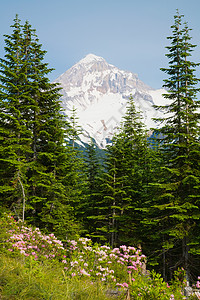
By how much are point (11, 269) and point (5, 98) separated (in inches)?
478

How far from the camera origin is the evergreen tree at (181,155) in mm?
12273

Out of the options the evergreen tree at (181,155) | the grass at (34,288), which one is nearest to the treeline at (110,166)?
the evergreen tree at (181,155)

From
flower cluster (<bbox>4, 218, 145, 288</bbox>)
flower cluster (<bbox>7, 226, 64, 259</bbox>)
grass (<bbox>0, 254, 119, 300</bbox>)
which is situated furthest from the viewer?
flower cluster (<bbox>7, 226, 64, 259</bbox>)

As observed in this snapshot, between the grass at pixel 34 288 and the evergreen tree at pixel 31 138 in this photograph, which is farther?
the evergreen tree at pixel 31 138

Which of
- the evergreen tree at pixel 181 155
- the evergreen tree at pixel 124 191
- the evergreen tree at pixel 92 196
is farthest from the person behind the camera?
the evergreen tree at pixel 92 196

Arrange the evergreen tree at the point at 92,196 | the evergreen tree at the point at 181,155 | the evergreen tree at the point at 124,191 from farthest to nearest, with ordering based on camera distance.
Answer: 1. the evergreen tree at the point at 92,196
2. the evergreen tree at the point at 124,191
3. the evergreen tree at the point at 181,155

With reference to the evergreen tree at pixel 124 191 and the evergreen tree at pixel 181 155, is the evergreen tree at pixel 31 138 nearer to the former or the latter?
the evergreen tree at pixel 124 191

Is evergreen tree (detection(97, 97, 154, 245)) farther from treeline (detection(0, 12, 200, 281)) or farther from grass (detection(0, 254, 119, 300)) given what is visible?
grass (detection(0, 254, 119, 300))

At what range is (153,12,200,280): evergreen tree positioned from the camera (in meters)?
12.3

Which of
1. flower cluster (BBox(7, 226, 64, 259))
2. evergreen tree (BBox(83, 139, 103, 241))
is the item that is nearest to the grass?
flower cluster (BBox(7, 226, 64, 259))

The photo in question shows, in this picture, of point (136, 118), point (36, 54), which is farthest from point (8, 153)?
point (136, 118)

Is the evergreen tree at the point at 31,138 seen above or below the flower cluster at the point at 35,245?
above

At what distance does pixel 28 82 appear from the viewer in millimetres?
15242

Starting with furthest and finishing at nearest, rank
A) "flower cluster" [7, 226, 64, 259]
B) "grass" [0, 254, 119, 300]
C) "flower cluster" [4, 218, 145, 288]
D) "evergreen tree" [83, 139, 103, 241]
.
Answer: "evergreen tree" [83, 139, 103, 241], "flower cluster" [7, 226, 64, 259], "flower cluster" [4, 218, 145, 288], "grass" [0, 254, 119, 300]
